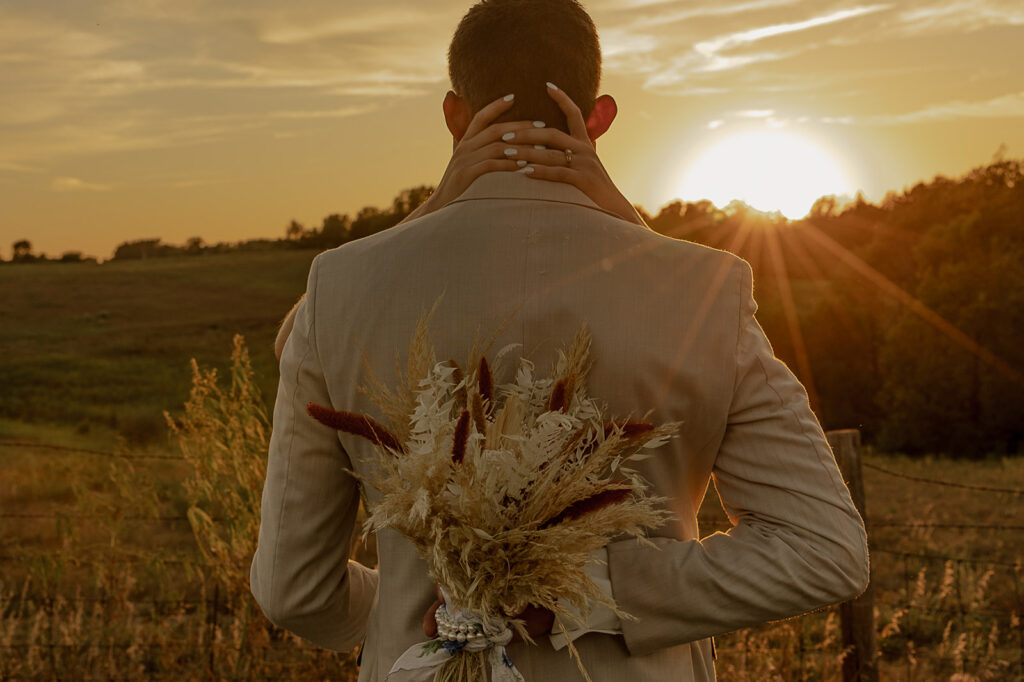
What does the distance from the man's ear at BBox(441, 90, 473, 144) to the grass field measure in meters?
2.82

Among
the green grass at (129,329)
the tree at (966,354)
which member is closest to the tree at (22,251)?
the green grass at (129,329)

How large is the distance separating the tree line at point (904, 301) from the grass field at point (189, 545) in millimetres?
5192

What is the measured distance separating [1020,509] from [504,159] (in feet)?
54.6

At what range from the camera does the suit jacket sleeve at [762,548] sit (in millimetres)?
1638

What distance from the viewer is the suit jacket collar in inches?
67.6

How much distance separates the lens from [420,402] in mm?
1445

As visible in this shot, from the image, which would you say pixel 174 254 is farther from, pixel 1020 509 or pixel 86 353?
pixel 1020 509

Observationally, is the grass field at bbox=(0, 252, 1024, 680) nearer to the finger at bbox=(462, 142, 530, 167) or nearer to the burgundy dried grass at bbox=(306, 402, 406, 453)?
the finger at bbox=(462, 142, 530, 167)

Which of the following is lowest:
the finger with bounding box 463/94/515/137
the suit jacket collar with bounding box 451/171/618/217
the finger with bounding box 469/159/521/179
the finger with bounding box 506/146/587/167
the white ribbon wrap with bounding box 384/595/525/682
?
the white ribbon wrap with bounding box 384/595/525/682

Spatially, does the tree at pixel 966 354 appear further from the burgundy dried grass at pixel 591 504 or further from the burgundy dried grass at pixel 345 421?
the burgundy dried grass at pixel 345 421

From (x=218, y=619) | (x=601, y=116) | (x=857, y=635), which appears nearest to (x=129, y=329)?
(x=218, y=619)

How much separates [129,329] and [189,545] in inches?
1305

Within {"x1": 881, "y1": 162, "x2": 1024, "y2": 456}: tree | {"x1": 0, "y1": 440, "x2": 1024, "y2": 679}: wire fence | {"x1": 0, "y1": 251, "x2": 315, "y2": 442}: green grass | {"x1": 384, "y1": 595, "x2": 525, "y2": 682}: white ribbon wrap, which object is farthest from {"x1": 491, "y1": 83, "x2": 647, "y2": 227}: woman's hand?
{"x1": 881, "y1": 162, "x2": 1024, "y2": 456}: tree

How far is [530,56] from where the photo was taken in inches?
69.0
